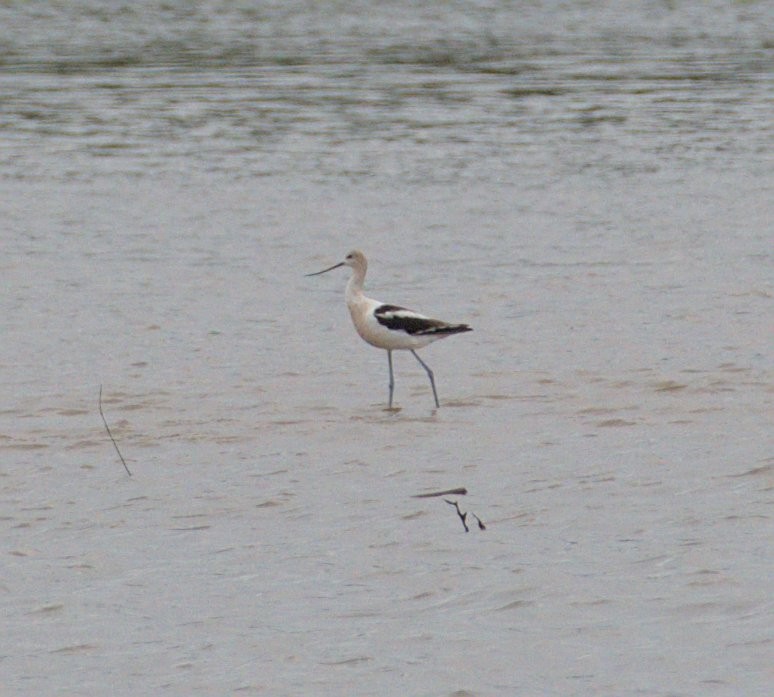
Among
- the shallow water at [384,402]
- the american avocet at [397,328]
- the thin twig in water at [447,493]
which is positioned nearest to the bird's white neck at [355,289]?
the american avocet at [397,328]

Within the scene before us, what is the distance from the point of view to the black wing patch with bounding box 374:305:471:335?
15312mm

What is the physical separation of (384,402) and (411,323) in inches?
28.5

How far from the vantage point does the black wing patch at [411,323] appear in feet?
50.2

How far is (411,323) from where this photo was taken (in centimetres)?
1532

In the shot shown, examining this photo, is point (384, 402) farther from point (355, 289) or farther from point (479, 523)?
point (479, 523)

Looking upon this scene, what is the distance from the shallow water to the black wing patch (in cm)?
57

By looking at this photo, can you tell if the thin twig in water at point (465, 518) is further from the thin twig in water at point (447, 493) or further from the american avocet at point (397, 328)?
the american avocet at point (397, 328)

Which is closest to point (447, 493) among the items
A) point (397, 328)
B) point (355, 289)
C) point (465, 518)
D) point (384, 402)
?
point (465, 518)

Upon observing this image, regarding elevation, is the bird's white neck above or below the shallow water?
above

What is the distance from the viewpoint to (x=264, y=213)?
26.0 meters

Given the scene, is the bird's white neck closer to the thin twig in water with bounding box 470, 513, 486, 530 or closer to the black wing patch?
the black wing patch

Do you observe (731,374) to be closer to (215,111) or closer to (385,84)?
(215,111)

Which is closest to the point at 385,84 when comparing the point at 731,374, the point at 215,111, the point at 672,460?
the point at 215,111

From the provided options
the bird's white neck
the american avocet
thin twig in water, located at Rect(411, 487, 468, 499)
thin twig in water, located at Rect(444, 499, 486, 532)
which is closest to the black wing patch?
the american avocet
